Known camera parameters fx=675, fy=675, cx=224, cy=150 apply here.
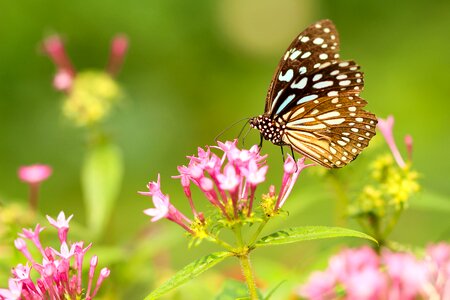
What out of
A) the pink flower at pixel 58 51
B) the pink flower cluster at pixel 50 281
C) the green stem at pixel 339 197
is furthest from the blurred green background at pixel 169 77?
the pink flower cluster at pixel 50 281

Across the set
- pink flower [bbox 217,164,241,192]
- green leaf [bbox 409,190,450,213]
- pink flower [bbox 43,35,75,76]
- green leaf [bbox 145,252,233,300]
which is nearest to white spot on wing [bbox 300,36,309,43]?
green leaf [bbox 409,190,450,213]

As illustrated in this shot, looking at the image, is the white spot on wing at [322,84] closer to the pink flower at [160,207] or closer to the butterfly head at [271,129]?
the butterfly head at [271,129]

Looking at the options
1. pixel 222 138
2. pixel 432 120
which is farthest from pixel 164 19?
pixel 432 120

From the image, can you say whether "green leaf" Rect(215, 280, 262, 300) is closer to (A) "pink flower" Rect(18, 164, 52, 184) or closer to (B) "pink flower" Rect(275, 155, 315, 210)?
(B) "pink flower" Rect(275, 155, 315, 210)

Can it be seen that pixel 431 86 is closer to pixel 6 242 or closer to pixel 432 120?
pixel 432 120

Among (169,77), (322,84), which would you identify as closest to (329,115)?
(322,84)

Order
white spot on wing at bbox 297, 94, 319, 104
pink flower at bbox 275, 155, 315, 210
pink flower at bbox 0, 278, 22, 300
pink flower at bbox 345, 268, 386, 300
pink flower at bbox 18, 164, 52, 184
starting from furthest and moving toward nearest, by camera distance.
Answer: pink flower at bbox 18, 164, 52, 184 < white spot on wing at bbox 297, 94, 319, 104 < pink flower at bbox 275, 155, 315, 210 < pink flower at bbox 0, 278, 22, 300 < pink flower at bbox 345, 268, 386, 300
